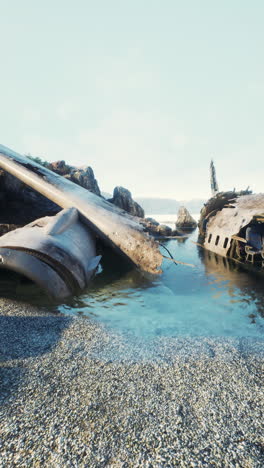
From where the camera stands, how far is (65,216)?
10703 millimetres

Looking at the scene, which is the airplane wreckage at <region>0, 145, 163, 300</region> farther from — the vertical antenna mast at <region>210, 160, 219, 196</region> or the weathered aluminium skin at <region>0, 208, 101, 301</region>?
the vertical antenna mast at <region>210, 160, 219, 196</region>

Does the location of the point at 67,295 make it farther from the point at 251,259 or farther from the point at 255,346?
the point at 251,259

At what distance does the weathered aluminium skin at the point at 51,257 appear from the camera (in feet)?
22.2

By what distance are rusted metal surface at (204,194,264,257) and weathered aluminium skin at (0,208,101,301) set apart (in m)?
10.2

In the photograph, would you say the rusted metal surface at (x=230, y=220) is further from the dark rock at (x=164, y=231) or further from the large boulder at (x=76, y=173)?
the large boulder at (x=76, y=173)

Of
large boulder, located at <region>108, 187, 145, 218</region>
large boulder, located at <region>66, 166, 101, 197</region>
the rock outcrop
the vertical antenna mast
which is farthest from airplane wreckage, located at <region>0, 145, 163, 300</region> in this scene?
the vertical antenna mast

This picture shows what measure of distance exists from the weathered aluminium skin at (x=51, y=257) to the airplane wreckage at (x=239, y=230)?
1001cm

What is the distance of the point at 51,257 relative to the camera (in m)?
7.35

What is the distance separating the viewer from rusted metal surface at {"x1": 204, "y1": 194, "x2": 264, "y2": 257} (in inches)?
566

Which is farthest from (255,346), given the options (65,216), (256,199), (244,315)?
(256,199)

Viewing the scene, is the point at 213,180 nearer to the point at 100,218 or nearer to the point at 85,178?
the point at 85,178

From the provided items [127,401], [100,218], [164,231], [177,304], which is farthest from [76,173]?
[127,401]

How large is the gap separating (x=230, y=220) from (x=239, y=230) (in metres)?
2.15

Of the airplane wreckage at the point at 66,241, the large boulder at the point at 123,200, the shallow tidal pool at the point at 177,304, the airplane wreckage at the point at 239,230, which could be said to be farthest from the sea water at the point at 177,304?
the large boulder at the point at 123,200
